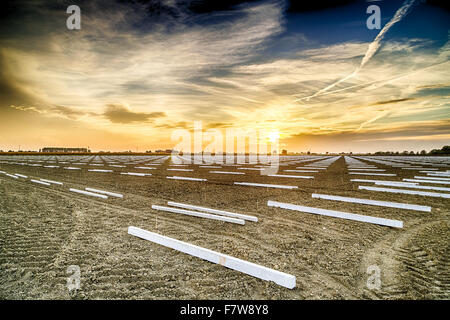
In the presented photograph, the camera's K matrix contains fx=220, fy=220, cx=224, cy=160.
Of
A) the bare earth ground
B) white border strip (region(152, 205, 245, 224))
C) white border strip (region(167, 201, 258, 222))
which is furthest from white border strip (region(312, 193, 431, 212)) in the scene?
white border strip (region(152, 205, 245, 224))

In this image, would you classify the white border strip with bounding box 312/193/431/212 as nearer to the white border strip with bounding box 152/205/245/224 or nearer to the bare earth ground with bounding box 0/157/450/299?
the bare earth ground with bounding box 0/157/450/299

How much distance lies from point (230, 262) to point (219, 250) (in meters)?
0.64

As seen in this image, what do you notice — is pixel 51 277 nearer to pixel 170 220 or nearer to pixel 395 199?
pixel 170 220

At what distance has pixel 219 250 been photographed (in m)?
4.09

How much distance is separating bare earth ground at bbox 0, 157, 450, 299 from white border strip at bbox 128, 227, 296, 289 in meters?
0.09

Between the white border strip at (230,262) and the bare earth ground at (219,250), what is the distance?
0.30 feet

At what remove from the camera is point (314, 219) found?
611cm

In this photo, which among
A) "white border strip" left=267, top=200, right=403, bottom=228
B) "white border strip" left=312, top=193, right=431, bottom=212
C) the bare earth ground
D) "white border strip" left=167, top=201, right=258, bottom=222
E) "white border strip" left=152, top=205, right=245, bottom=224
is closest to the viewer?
the bare earth ground

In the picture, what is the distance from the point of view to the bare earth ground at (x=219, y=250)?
2.94m

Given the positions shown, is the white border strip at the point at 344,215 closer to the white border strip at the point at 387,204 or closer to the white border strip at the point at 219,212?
the white border strip at the point at 219,212

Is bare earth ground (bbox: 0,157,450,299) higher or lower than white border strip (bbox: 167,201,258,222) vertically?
lower

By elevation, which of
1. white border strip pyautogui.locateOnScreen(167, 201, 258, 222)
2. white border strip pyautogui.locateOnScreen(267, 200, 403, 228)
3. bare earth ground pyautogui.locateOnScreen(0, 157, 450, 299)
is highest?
white border strip pyautogui.locateOnScreen(167, 201, 258, 222)

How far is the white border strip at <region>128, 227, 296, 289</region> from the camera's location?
3.03 meters
